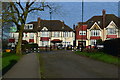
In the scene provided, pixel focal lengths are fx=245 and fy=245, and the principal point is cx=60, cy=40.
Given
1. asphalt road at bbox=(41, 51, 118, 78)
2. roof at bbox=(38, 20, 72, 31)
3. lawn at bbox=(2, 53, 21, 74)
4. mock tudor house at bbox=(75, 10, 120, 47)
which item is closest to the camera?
asphalt road at bbox=(41, 51, 118, 78)

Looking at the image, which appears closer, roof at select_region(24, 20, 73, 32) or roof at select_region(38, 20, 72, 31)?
roof at select_region(38, 20, 72, 31)

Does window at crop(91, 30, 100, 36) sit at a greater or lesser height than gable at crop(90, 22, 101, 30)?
lesser

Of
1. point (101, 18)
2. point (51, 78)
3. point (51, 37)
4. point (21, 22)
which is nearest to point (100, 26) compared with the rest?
point (101, 18)

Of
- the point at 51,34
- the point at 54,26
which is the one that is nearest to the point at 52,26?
the point at 54,26

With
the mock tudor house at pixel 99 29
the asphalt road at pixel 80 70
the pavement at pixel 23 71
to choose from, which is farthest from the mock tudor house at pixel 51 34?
the pavement at pixel 23 71

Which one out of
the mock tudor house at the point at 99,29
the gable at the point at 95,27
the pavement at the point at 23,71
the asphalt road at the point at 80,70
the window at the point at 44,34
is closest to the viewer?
the pavement at the point at 23,71

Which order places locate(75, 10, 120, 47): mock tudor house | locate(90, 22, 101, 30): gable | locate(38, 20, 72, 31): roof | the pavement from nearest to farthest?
the pavement < locate(75, 10, 120, 47): mock tudor house < locate(90, 22, 101, 30): gable < locate(38, 20, 72, 31): roof

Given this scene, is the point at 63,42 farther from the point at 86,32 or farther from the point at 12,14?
the point at 12,14

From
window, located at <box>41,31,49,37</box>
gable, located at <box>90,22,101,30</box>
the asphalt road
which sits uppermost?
gable, located at <box>90,22,101,30</box>

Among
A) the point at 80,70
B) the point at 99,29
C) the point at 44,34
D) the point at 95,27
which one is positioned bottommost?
the point at 80,70

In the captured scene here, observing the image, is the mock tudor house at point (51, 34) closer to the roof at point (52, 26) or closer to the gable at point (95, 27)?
the roof at point (52, 26)

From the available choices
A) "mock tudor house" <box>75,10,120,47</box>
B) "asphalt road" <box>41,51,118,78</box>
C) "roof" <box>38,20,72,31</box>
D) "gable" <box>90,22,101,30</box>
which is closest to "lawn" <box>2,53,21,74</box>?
"asphalt road" <box>41,51,118,78</box>

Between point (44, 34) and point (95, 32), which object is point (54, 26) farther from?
point (95, 32)

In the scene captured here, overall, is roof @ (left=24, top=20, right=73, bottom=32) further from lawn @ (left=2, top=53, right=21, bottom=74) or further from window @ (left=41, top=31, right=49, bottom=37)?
lawn @ (left=2, top=53, right=21, bottom=74)
